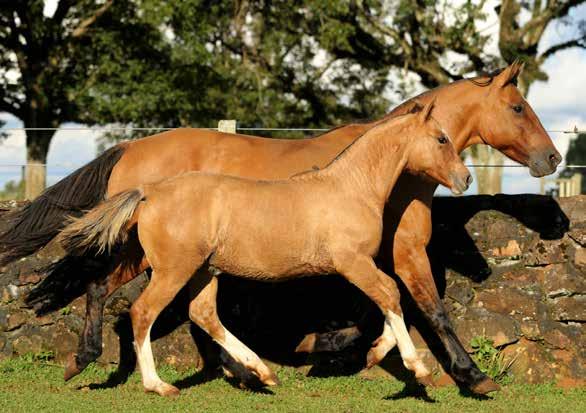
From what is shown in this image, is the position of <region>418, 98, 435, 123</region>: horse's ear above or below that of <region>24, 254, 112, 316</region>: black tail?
above

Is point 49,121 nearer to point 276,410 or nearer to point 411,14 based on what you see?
point 411,14

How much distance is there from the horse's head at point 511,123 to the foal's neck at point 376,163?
42.0 inches

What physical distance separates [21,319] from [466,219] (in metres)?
4.05

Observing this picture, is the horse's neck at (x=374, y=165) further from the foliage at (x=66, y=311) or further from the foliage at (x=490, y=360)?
the foliage at (x=66, y=311)

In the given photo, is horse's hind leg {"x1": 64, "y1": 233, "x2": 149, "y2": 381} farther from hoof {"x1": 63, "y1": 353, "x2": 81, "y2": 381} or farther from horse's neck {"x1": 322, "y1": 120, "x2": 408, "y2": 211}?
horse's neck {"x1": 322, "y1": 120, "x2": 408, "y2": 211}

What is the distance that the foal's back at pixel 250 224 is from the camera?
5.88m

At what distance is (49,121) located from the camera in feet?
67.0

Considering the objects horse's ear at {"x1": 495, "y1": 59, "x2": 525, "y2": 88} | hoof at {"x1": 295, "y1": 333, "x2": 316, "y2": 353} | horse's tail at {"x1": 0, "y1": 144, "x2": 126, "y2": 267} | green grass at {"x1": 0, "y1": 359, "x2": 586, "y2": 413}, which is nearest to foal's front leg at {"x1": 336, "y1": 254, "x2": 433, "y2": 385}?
green grass at {"x1": 0, "y1": 359, "x2": 586, "y2": 413}

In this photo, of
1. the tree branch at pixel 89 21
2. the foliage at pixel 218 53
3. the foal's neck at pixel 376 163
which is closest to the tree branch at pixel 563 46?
the foliage at pixel 218 53

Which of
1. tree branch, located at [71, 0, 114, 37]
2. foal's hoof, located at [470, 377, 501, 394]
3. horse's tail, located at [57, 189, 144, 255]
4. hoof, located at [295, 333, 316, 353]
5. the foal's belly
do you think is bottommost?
hoof, located at [295, 333, 316, 353]

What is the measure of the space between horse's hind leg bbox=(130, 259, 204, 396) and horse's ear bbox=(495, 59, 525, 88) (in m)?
2.86

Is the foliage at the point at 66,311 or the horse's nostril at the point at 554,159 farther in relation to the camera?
the foliage at the point at 66,311

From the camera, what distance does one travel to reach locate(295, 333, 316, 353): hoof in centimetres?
739

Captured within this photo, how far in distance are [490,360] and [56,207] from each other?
3.78m
